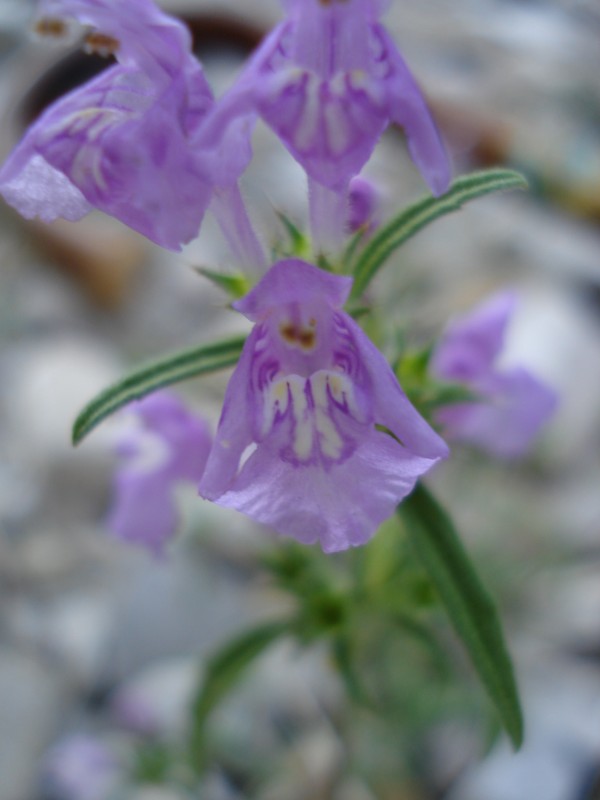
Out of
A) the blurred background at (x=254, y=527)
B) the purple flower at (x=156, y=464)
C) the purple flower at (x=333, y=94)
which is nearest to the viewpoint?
the purple flower at (x=333, y=94)

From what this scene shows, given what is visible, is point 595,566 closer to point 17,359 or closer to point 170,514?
point 170,514

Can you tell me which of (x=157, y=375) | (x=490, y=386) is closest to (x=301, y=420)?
(x=157, y=375)

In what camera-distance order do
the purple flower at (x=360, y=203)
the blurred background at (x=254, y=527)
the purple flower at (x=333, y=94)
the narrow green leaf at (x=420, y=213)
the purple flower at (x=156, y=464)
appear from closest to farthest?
1. the purple flower at (x=333, y=94)
2. the narrow green leaf at (x=420, y=213)
3. the purple flower at (x=360, y=203)
4. the purple flower at (x=156, y=464)
5. the blurred background at (x=254, y=527)

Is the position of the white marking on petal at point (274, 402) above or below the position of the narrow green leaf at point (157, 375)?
above

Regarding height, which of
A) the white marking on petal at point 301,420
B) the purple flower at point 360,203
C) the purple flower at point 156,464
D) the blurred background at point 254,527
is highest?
the purple flower at point 360,203

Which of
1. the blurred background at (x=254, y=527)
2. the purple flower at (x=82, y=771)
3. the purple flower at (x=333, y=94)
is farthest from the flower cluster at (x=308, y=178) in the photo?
the purple flower at (x=82, y=771)

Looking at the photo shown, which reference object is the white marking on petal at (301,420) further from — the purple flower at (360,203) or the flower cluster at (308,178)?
the purple flower at (360,203)

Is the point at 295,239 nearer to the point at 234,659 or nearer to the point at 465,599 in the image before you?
the point at 465,599

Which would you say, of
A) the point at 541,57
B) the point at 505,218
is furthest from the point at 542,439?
the point at 541,57

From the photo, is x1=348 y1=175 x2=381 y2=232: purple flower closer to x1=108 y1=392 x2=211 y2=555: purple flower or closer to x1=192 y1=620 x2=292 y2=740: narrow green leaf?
x1=108 y1=392 x2=211 y2=555: purple flower
